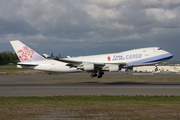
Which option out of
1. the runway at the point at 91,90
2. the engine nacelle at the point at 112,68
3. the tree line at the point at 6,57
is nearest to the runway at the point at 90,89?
the runway at the point at 91,90

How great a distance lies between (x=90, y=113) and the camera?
13.1 meters

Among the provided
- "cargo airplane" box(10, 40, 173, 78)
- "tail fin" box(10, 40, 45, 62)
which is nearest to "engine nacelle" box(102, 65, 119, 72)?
"cargo airplane" box(10, 40, 173, 78)

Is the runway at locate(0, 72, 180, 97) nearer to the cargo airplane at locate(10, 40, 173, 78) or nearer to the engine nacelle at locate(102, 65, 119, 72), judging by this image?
the engine nacelle at locate(102, 65, 119, 72)

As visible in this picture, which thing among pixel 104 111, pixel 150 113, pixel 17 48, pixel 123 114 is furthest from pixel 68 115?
pixel 17 48

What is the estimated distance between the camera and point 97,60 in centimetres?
3722

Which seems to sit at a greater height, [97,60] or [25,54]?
[25,54]

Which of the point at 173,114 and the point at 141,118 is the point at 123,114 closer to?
the point at 141,118

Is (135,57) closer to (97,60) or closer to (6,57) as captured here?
(97,60)

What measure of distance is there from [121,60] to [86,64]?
6451 millimetres

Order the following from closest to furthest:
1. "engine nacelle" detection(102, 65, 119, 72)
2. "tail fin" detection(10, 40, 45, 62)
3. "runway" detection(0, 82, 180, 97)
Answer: "runway" detection(0, 82, 180, 97)
"engine nacelle" detection(102, 65, 119, 72)
"tail fin" detection(10, 40, 45, 62)

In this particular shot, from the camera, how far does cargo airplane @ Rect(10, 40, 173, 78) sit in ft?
115

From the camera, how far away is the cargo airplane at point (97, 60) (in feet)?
115

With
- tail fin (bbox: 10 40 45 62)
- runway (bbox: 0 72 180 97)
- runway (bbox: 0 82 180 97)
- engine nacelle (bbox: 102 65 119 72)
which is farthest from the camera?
tail fin (bbox: 10 40 45 62)

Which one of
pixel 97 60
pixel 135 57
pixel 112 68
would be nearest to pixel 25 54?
pixel 97 60
